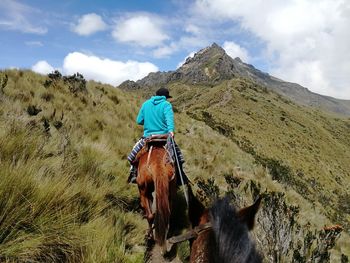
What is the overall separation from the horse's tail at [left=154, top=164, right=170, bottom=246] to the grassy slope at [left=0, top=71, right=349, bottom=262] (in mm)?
411


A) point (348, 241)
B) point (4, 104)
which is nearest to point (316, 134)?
point (348, 241)

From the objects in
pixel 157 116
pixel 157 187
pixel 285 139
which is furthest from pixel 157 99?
pixel 285 139

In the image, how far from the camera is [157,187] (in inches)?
219

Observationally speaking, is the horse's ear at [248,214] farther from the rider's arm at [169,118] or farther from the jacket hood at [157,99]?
the jacket hood at [157,99]

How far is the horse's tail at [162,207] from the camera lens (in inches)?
207

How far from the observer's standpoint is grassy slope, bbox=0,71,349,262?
11.3 feet

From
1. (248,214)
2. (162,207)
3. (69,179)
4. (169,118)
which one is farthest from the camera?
(169,118)

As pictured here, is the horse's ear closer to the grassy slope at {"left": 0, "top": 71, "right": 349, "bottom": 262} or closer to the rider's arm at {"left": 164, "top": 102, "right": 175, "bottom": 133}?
the grassy slope at {"left": 0, "top": 71, "right": 349, "bottom": 262}

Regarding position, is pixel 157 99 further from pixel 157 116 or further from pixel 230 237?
pixel 230 237

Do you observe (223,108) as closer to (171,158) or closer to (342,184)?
(342,184)

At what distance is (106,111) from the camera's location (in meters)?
13.8

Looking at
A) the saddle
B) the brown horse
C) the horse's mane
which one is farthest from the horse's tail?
the horse's mane

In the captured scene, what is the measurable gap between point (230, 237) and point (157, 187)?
13.5 ft

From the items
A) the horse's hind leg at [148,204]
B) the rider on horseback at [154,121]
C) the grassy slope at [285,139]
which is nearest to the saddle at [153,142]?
the rider on horseback at [154,121]
